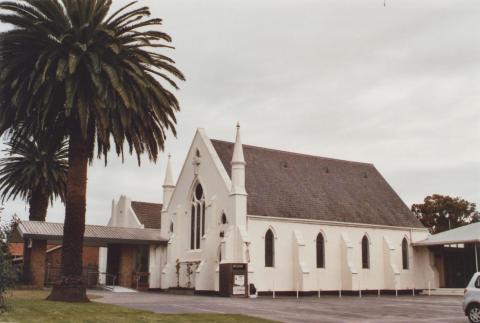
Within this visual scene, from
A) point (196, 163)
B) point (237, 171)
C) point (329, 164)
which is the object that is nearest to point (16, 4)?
point (237, 171)

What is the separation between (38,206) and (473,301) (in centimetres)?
3719

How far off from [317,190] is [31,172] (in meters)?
23.2

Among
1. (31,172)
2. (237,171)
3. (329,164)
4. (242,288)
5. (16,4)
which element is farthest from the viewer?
(329,164)

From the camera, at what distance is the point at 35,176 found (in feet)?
147

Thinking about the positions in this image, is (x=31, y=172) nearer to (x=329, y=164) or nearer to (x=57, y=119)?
(x=57, y=119)

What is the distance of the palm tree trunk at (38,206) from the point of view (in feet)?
152

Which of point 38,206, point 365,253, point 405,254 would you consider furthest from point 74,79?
point 405,254

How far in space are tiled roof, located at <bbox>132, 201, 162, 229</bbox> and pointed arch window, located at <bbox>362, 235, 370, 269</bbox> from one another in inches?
807

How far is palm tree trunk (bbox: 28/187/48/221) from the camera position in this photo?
4646 cm

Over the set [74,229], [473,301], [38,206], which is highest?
[38,206]

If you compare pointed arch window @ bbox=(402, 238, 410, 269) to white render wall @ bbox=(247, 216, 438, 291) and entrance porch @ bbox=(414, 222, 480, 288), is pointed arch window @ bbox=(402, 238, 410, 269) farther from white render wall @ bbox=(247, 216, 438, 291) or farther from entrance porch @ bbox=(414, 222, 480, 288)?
entrance porch @ bbox=(414, 222, 480, 288)

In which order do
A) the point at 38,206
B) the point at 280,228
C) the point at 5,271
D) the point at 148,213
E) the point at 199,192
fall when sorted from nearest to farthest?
1. the point at 5,271
2. the point at 280,228
3. the point at 199,192
4. the point at 38,206
5. the point at 148,213

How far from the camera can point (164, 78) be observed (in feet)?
89.5

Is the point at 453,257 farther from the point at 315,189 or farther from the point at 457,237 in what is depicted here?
the point at 315,189
